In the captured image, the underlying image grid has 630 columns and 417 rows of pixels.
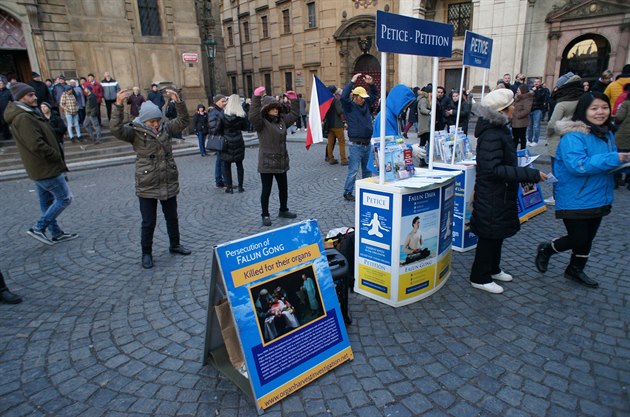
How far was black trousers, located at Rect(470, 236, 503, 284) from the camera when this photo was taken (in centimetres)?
377

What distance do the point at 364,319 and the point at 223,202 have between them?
4.75m

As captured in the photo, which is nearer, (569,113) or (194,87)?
(569,113)

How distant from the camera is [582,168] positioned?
3334 millimetres

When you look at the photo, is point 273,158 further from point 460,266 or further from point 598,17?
point 598,17

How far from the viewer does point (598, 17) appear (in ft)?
56.4

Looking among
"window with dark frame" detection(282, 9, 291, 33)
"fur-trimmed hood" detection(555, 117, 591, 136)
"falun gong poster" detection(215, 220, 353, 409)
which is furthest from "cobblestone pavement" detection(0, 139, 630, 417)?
"window with dark frame" detection(282, 9, 291, 33)

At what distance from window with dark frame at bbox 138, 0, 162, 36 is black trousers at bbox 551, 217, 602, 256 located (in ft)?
61.0

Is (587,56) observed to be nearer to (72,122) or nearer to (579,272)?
(579,272)

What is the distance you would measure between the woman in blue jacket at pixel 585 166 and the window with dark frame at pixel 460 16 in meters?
20.9

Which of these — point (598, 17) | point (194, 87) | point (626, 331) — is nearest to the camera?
point (626, 331)

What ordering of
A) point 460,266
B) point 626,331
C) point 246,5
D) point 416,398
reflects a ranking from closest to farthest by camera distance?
point 416,398 < point 626,331 < point 460,266 < point 246,5

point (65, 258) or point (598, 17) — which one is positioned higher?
point (598, 17)

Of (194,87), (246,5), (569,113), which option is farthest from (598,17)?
(246,5)

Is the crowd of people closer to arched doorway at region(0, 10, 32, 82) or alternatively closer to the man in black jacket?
the man in black jacket
